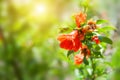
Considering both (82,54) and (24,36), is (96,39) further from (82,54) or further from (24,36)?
(24,36)

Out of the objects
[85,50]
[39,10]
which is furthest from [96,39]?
[39,10]

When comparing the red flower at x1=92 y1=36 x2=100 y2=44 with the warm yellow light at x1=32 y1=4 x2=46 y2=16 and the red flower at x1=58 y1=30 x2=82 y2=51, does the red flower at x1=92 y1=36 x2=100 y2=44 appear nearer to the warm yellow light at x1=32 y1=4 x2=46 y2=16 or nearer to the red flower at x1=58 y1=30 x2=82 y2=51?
the red flower at x1=58 y1=30 x2=82 y2=51

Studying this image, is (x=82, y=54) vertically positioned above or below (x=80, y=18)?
below

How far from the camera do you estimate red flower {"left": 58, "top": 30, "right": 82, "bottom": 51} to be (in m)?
1.04

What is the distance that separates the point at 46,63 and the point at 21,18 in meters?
0.16

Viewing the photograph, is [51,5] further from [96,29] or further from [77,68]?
[77,68]

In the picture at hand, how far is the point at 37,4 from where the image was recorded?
1.00 meters

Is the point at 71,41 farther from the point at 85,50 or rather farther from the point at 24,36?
the point at 24,36

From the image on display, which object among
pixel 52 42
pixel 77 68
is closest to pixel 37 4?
pixel 77 68

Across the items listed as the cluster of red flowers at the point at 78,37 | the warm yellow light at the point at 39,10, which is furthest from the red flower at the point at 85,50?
the warm yellow light at the point at 39,10

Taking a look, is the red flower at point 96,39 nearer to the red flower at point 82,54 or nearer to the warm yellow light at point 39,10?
the red flower at point 82,54

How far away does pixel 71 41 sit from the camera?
3.45ft

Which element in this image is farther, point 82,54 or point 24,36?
point 82,54

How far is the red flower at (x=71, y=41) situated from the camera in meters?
1.04
